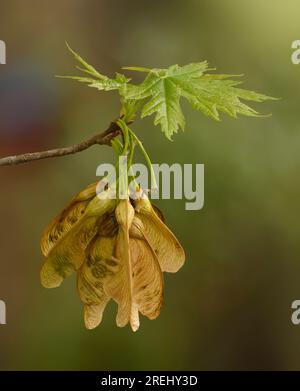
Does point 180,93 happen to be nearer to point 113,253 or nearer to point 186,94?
point 186,94

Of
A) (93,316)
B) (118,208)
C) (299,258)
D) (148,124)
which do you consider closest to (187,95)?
(118,208)

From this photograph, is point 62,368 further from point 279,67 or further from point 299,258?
point 279,67

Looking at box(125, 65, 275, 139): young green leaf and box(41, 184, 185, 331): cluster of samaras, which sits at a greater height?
box(125, 65, 275, 139): young green leaf

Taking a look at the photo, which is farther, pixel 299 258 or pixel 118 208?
pixel 299 258

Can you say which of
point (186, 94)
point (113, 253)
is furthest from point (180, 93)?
point (113, 253)

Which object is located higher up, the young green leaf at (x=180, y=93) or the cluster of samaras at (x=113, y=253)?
the young green leaf at (x=180, y=93)
